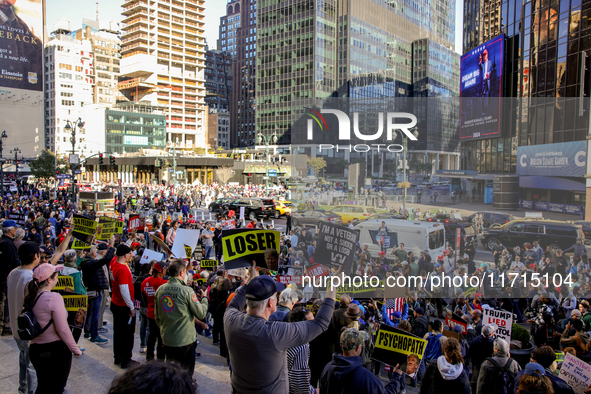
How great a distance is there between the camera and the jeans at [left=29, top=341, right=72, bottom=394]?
4.59 meters

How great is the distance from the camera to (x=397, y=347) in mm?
4812

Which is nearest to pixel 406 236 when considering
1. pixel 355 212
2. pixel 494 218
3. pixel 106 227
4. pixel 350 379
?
pixel 355 212

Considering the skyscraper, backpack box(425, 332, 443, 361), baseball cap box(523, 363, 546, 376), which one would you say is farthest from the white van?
the skyscraper

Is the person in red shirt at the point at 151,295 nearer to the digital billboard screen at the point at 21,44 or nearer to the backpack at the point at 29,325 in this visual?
the backpack at the point at 29,325

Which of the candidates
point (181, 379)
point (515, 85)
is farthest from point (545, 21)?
point (181, 379)

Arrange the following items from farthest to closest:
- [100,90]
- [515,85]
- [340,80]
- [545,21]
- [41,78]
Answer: [100,90]
[41,78]
[340,80]
[515,85]
[545,21]

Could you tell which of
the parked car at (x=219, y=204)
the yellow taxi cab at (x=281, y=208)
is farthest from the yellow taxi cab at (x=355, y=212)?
the parked car at (x=219, y=204)

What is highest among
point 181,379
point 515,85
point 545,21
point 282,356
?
point 545,21

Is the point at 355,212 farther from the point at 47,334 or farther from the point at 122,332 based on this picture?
the point at 47,334

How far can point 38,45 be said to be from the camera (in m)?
116

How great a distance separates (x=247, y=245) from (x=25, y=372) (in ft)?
10.7

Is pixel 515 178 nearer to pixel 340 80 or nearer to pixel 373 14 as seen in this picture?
pixel 340 80

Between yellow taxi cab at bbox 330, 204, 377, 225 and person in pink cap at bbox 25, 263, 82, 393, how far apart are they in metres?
8.81

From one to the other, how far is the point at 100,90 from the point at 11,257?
152 metres
